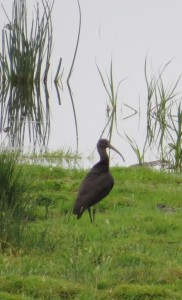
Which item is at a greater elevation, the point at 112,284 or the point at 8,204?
the point at 8,204

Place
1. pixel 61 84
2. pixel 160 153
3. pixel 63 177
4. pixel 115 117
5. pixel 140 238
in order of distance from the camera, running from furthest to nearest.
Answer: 1. pixel 61 84
2. pixel 115 117
3. pixel 160 153
4. pixel 63 177
5. pixel 140 238

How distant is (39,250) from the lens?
305 inches

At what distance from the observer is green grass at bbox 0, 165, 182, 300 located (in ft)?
22.1

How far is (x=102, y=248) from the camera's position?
26.4 feet

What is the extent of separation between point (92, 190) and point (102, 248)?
1288 mm

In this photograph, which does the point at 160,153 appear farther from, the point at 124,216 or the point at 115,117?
the point at 124,216

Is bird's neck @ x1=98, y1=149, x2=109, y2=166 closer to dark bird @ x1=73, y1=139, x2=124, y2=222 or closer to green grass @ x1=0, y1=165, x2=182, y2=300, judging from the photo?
dark bird @ x1=73, y1=139, x2=124, y2=222

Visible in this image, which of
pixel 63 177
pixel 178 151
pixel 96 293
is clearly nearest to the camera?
pixel 96 293

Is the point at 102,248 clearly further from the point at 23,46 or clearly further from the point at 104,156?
the point at 23,46

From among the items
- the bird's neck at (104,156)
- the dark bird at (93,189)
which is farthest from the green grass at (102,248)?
the bird's neck at (104,156)

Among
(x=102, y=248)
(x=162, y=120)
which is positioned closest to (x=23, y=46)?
(x=162, y=120)

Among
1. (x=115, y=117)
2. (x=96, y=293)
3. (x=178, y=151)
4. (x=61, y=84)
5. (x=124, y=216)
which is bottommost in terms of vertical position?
(x=96, y=293)

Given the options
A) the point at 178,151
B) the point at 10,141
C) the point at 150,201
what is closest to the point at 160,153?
the point at 178,151

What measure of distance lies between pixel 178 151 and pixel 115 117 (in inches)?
170
